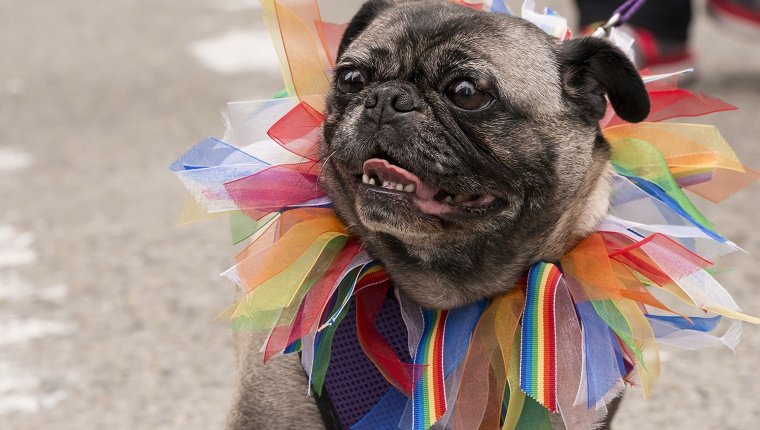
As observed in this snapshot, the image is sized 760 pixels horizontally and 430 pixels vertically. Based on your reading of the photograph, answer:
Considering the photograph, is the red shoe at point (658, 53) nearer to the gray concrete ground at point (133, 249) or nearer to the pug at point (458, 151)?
the gray concrete ground at point (133, 249)

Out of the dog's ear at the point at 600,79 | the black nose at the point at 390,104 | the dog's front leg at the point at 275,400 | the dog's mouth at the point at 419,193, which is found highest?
the black nose at the point at 390,104

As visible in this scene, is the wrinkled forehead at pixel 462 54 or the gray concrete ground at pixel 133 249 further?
the gray concrete ground at pixel 133 249

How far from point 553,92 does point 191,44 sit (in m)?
6.72

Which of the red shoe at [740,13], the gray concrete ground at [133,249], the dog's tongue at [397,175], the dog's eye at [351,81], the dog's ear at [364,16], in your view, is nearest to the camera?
the dog's tongue at [397,175]

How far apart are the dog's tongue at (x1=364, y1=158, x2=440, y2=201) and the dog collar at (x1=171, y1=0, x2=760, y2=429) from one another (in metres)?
0.27

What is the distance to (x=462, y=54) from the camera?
2.27m

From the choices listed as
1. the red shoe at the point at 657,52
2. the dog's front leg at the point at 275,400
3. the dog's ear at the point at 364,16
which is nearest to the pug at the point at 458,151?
the dog's front leg at the point at 275,400

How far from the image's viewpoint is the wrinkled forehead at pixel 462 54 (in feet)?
7.47

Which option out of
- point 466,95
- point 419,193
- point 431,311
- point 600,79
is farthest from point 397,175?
point 600,79

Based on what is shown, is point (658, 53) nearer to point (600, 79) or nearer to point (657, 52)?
point (657, 52)

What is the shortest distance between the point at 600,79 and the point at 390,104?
52cm

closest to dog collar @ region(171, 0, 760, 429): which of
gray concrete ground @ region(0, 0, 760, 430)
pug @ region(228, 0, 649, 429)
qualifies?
pug @ region(228, 0, 649, 429)

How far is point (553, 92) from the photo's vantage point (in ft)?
7.86

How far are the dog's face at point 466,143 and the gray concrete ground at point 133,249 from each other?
1142 mm
